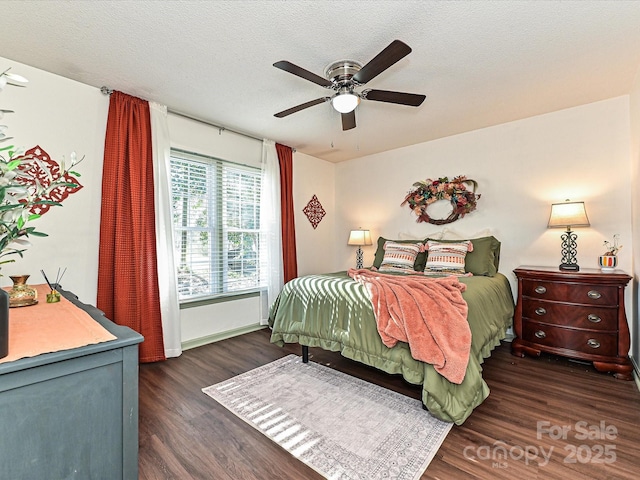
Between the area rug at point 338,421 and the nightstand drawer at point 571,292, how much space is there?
1686mm

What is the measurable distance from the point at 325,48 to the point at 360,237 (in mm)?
2767

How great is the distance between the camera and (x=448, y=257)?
3371mm

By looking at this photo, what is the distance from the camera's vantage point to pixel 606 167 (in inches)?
119

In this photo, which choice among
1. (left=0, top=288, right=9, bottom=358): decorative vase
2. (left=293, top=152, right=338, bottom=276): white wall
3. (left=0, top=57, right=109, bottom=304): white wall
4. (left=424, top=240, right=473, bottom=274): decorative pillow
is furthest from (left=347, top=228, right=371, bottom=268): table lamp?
(left=0, top=288, right=9, bottom=358): decorative vase

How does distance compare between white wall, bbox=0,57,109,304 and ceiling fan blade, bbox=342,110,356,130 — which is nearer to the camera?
white wall, bbox=0,57,109,304

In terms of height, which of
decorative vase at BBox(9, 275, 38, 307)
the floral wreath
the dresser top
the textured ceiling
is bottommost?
the dresser top

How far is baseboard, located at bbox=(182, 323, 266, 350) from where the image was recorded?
11.0 feet

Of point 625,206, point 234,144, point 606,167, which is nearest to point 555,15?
point 606,167

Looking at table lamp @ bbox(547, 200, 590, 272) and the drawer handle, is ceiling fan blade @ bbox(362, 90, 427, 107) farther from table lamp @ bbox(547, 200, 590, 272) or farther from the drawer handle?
the drawer handle

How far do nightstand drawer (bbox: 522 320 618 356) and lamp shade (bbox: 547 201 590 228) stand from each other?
3.25 ft

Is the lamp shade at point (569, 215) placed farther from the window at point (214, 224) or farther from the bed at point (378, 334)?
the window at point (214, 224)

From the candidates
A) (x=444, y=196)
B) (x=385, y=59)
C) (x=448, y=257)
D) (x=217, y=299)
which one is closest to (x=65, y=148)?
(x=217, y=299)

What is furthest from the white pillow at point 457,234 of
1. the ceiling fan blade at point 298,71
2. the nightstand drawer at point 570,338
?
the ceiling fan blade at point 298,71

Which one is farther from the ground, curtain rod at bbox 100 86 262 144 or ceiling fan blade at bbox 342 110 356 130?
curtain rod at bbox 100 86 262 144
